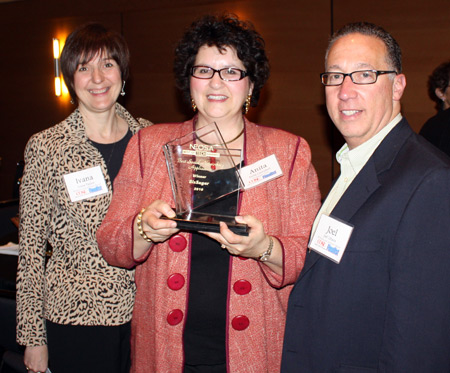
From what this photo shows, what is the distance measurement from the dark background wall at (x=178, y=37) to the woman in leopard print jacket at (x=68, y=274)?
11.7 feet

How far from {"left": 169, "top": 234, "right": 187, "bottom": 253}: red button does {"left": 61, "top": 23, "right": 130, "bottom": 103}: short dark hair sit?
1.07 meters

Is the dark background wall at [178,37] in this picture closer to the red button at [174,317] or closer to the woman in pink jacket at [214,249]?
the woman in pink jacket at [214,249]

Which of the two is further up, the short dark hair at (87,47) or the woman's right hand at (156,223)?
the short dark hair at (87,47)

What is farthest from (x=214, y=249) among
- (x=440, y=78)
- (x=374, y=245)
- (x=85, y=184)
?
(x=440, y=78)

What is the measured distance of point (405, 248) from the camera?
118cm

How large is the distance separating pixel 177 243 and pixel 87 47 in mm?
1142

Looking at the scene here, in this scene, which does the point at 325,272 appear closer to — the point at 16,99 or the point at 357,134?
the point at 357,134

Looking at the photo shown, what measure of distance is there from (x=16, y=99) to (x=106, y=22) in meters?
2.15

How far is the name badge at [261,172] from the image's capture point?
1.67 meters

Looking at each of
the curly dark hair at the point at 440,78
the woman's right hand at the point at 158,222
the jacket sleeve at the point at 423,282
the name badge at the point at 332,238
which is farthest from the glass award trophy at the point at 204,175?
the curly dark hair at the point at 440,78

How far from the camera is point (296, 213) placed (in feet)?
5.41

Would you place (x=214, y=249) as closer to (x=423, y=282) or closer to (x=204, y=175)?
(x=204, y=175)

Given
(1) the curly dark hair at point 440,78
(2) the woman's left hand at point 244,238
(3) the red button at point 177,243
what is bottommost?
(3) the red button at point 177,243

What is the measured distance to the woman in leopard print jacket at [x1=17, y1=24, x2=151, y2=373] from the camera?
1905 millimetres
